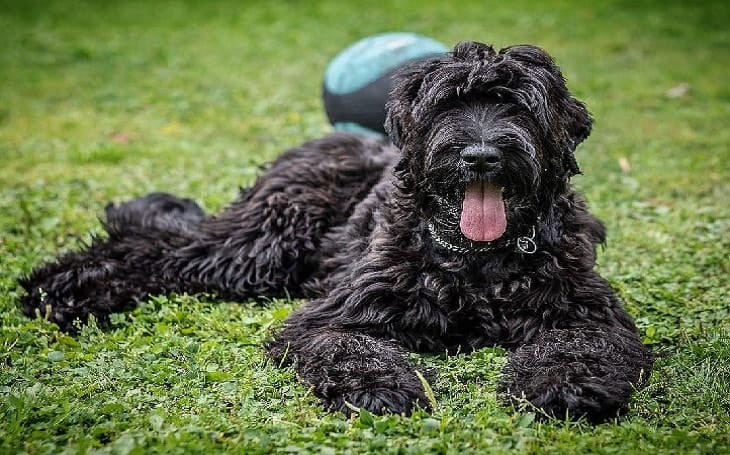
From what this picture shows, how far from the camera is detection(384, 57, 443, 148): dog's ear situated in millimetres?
5051

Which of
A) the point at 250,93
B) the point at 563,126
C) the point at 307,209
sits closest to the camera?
the point at 563,126

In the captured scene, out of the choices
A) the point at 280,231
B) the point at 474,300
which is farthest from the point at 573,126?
the point at 280,231

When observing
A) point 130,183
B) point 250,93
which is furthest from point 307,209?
point 250,93

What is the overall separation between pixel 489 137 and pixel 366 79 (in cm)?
384

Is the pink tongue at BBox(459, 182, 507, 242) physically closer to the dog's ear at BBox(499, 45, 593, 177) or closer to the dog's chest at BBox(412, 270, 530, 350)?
the dog's chest at BBox(412, 270, 530, 350)

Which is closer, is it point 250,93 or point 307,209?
point 307,209

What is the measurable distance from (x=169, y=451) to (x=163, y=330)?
181 cm

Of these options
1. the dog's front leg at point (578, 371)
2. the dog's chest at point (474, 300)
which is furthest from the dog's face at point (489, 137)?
the dog's front leg at point (578, 371)

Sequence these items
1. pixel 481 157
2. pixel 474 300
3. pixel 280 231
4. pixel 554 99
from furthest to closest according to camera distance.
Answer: pixel 280 231, pixel 474 300, pixel 554 99, pixel 481 157

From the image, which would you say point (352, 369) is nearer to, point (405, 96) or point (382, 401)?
point (382, 401)

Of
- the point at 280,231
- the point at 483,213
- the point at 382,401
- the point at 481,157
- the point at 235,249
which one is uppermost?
the point at 481,157

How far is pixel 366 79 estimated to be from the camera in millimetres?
8289

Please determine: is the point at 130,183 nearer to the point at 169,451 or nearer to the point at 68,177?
the point at 68,177

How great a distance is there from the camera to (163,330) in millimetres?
5648
